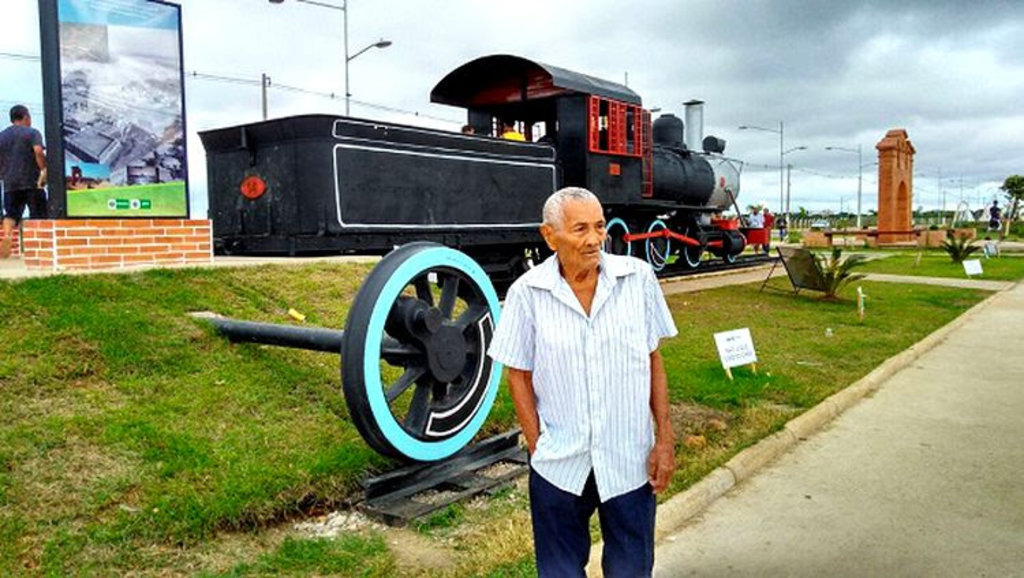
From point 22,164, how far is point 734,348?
25.4 ft

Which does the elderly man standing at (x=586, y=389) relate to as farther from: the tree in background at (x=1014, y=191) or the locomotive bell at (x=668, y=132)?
the tree in background at (x=1014, y=191)

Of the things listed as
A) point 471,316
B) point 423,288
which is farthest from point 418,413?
point 423,288

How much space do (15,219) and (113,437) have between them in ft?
21.8

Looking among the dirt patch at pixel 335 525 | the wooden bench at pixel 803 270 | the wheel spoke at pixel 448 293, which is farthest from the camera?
the wooden bench at pixel 803 270

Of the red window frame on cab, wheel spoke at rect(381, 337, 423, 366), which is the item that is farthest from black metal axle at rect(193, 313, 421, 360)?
the red window frame on cab

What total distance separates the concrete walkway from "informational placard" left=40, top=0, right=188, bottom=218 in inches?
243

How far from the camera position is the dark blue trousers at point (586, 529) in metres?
2.52

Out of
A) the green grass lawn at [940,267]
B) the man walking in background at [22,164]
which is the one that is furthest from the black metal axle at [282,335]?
the green grass lawn at [940,267]

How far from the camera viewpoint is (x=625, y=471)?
98.5 inches

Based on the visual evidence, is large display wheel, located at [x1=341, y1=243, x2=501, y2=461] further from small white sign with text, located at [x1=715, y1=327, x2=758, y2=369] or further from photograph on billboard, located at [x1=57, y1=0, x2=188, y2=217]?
A: photograph on billboard, located at [x1=57, y1=0, x2=188, y2=217]

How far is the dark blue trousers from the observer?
2520mm

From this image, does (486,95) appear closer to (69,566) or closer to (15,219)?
(15,219)

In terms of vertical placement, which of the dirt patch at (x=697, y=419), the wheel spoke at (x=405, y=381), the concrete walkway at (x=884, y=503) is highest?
the wheel spoke at (x=405, y=381)

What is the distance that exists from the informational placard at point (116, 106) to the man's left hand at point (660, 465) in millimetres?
6479
